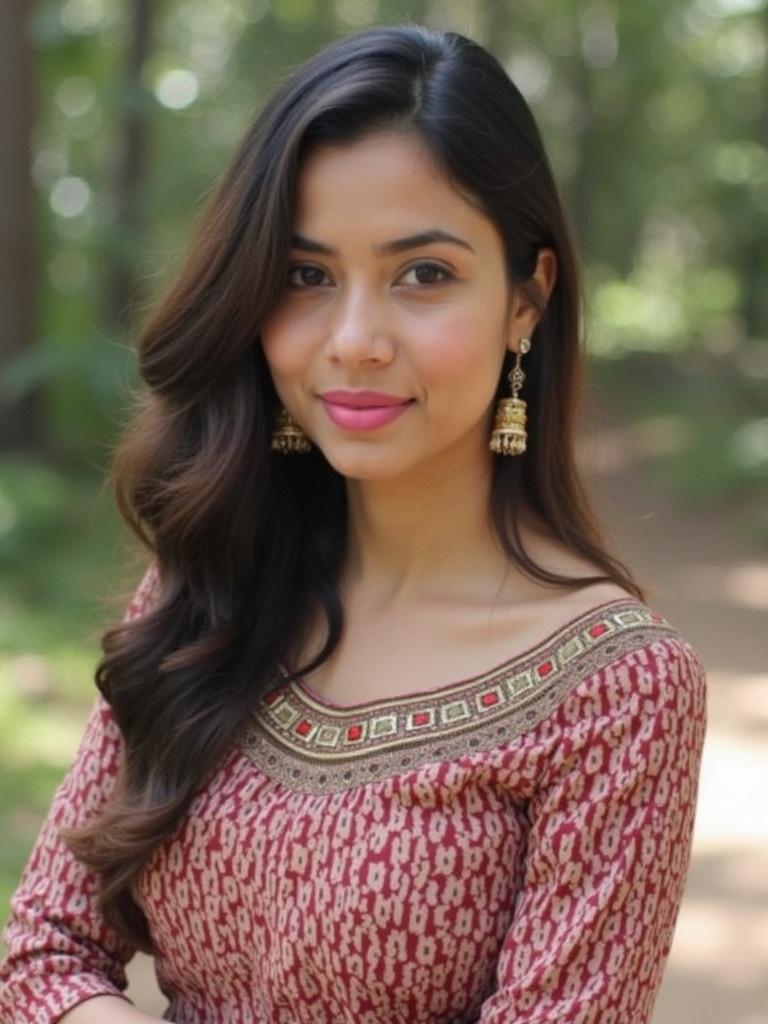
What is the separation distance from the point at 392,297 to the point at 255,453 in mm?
374

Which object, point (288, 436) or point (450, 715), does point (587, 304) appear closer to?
point (288, 436)

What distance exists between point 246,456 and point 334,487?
0.18m

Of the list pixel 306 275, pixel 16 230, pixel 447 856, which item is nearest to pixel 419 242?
pixel 306 275

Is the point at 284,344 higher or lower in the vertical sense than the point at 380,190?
lower

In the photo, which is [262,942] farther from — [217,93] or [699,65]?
[699,65]

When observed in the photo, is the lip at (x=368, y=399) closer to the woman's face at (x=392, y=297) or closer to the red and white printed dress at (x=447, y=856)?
the woman's face at (x=392, y=297)

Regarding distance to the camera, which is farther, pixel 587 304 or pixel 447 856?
pixel 587 304

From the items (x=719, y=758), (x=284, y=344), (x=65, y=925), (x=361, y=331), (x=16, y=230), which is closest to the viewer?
(x=361, y=331)

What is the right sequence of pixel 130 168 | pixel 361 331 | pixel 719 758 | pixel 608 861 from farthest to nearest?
pixel 130 168 < pixel 719 758 < pixel 361 331 < pixel 608 861

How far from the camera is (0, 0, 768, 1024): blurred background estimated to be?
541 centimetres

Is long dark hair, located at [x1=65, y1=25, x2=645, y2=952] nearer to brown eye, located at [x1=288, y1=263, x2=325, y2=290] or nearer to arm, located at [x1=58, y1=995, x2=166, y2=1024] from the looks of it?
brown eye, located at [x1=288, y1=263, x2=325, y2=290]

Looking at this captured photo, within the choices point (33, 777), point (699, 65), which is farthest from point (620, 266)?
point (33, 777)

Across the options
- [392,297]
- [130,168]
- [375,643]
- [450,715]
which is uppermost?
[130,168]

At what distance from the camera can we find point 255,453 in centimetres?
227
